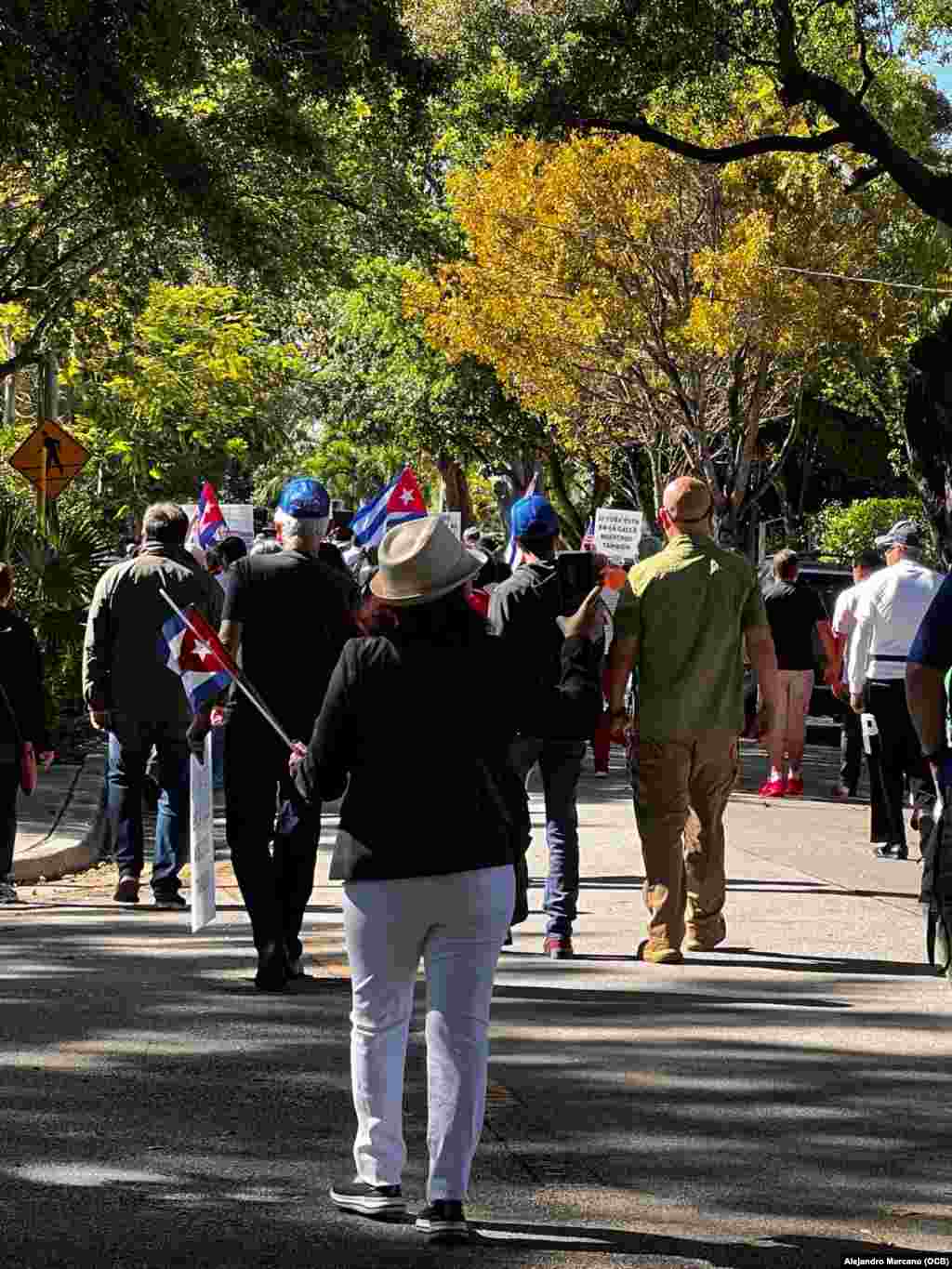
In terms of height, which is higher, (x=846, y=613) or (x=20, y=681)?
(x=846, y=613)

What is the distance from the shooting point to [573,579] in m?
10.6

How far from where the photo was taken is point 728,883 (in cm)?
1394

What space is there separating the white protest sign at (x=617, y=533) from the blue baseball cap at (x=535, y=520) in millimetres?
20425

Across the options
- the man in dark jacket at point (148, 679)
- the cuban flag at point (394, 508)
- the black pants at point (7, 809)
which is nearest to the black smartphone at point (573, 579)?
the man in dark jacket at point (148, 679)

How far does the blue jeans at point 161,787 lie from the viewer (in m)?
12.9

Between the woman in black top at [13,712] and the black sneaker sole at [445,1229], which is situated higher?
the woman in black top at [13,712]

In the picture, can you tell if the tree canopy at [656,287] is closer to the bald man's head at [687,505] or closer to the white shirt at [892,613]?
the white shirt at [892,613]

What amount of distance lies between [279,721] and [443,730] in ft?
12.4

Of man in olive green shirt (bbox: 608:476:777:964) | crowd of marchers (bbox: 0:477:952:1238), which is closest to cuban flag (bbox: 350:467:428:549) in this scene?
crowd of marchers (bbox: 0:477:952:1238)

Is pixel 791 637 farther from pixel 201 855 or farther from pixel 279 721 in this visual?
pixel 279 721

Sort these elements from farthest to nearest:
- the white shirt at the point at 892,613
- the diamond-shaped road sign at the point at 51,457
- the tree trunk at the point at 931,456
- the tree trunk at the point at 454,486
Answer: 1. the tree trunk at the point at 454,486
2. the tree trunk at the point at 931,456
3. the diamond-shaped road sign at the point at 51,457
4. the white shirt at the point at 892,613

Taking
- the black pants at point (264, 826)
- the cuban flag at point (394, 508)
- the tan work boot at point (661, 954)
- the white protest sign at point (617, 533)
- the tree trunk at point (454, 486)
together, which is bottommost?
the tan work boot at point (661, 954)

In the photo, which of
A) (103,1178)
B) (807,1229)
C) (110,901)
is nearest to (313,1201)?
(103,1178)

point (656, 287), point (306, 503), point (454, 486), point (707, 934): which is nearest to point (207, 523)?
point (656, 287)
